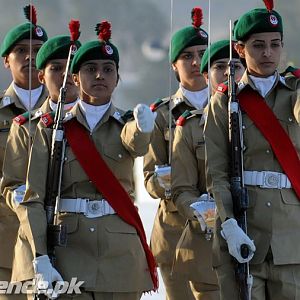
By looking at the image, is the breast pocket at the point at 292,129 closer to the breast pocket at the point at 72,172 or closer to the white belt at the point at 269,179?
the white belt at the point at 269,179

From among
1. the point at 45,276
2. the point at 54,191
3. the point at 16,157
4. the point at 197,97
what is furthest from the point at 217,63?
the point at 45,276

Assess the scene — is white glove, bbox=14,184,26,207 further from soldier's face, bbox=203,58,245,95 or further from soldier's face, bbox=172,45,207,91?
soldier's face, bbox=172,45,207,91

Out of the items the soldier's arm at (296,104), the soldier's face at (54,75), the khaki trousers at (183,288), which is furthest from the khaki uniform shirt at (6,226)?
the soldier's arm at (296,104)

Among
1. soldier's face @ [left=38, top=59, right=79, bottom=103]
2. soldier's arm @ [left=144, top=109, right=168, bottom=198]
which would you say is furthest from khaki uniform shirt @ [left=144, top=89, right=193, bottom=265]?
soldier's face @ [left=38, top=59, right=79, bottom=103]

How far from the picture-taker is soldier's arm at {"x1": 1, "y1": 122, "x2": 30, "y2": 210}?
7.43 meters

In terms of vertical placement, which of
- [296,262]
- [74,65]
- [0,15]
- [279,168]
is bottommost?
[296,262]

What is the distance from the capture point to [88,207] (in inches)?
271

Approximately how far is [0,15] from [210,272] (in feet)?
19.7

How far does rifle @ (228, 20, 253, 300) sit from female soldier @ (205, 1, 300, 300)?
0.04 metres

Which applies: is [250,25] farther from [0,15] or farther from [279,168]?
[0,15]

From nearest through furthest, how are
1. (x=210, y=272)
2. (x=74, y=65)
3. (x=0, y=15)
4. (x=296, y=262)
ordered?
(x=296, y=262) < (x=74, y=65) < (x=210, y=272) < (x=0, y=15)

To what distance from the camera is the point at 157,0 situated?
14516mm

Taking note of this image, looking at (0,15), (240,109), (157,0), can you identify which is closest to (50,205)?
(240,109)

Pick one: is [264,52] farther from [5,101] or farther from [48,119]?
[5,101]
